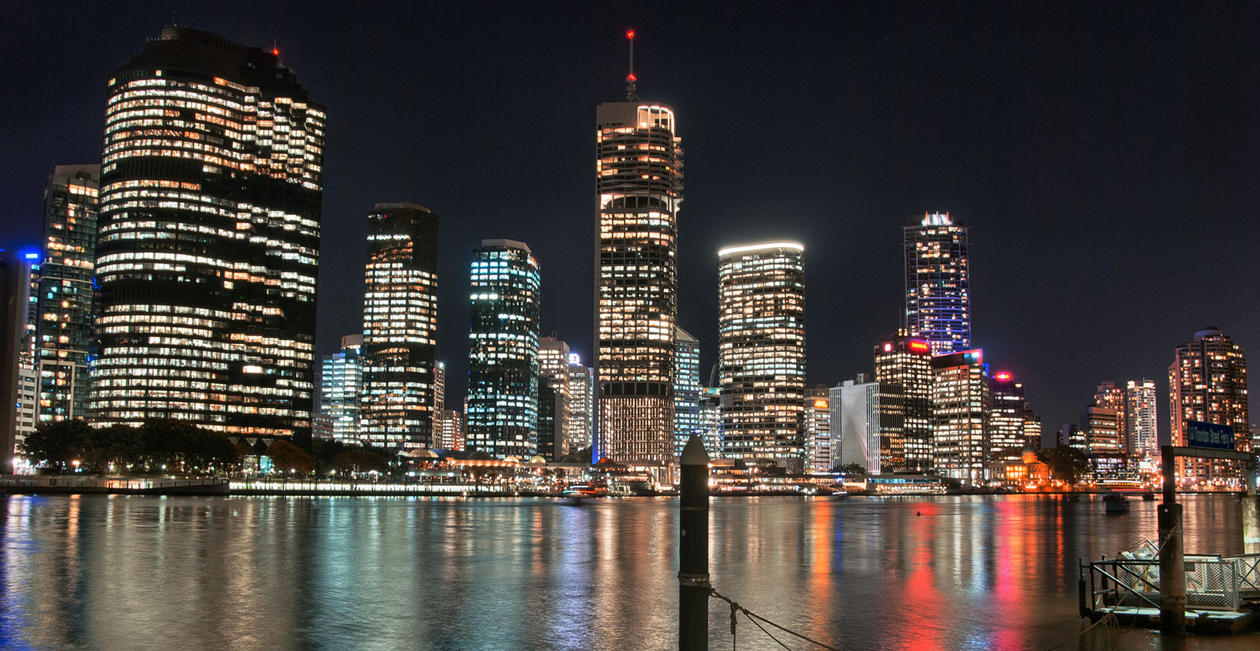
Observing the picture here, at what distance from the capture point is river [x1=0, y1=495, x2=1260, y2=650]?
34.9 metres

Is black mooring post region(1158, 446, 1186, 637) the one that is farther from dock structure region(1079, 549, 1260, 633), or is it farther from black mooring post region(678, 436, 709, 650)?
black mooring post region(678, 436, 709, 650)

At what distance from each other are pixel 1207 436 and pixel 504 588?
100 ft

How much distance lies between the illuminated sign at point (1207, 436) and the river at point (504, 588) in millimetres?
6595

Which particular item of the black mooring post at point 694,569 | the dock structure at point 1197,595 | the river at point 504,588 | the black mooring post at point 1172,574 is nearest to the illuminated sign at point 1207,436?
the black mooring post at point 1172,574

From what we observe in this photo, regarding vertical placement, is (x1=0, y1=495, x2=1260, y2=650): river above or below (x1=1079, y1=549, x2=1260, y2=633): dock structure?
below

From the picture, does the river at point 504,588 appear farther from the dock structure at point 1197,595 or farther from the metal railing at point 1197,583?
the metal railing at point 1197,583

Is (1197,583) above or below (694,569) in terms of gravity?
below

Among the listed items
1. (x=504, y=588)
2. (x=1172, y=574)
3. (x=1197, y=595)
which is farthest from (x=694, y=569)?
(x=504, y=588)

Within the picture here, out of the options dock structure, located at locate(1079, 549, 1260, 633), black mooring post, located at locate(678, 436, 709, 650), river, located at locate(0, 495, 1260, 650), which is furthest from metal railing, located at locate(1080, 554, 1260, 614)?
black mooring post, located at locate(678, 436, 709, 650)

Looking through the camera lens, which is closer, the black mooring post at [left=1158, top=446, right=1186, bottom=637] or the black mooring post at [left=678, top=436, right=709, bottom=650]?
the black mooring post at [left=678, top=436, right=709, bottom=650]

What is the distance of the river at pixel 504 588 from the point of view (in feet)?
115

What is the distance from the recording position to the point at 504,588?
49.4 metres

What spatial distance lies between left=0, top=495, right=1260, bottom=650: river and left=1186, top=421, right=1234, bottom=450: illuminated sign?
6.59m

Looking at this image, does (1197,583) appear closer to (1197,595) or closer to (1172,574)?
(1197,595)
